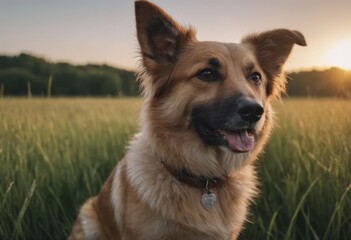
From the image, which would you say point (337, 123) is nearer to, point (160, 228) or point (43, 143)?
point (160, 228)

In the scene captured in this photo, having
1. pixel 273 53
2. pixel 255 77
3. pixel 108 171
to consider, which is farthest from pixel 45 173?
pixel 273 53

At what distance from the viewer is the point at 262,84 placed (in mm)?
3426

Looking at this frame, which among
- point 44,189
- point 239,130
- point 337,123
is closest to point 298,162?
point 337,123

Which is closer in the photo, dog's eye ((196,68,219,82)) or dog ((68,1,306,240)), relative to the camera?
dog ((68,1,306,240))

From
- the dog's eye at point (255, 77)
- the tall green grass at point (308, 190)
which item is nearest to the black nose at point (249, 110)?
the dog's eye at point (255, 77)

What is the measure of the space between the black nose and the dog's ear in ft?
2.71

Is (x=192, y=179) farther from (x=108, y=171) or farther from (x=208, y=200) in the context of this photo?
(x=108, y=171)

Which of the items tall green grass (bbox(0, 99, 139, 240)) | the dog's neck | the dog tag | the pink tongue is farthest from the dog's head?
tall green grass (bbox(0, 99, 139, 240))

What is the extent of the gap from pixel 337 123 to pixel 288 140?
56 centimetres

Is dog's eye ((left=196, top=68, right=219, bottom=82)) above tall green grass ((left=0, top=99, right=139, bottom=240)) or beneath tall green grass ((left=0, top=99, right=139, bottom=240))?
above

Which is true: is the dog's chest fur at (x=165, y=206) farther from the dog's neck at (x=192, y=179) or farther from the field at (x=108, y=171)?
the field at (x=108, y=171)

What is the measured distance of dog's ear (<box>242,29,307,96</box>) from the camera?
11.9 feet

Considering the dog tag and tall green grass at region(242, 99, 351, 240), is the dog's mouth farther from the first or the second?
tall green grass at region(242, 99, 351, 240)

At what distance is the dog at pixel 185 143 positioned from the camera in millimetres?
2896
